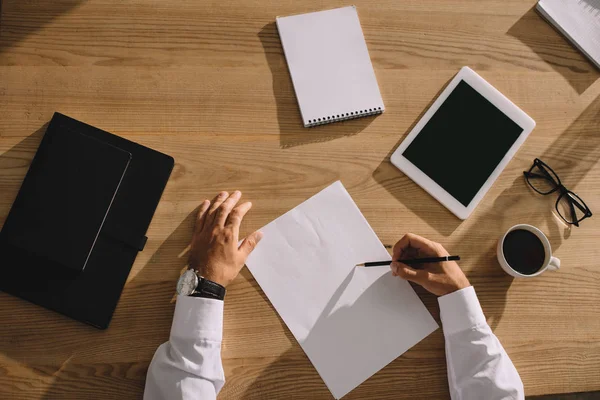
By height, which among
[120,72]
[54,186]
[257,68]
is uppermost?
[257,68]

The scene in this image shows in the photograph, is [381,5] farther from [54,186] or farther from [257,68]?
[54,186]

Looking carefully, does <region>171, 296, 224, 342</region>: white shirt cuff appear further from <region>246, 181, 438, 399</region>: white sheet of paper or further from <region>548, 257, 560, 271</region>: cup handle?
<region>548, 257, 560, 271</region>: cup handle

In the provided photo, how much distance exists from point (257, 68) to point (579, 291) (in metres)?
0.86

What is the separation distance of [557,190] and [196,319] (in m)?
0.83

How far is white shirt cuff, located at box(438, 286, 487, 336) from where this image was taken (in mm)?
900

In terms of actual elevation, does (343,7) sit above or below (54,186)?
above

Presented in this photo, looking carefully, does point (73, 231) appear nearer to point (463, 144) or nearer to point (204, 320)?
point (204, 320)

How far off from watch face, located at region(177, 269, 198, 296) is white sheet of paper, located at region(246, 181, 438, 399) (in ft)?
0.37

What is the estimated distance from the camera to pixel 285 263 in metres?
0.92

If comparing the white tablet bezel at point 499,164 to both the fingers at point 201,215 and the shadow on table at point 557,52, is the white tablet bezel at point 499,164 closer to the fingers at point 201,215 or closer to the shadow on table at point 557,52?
the shadow on table at point 557,52

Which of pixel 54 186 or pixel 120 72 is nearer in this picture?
pixel 54 186

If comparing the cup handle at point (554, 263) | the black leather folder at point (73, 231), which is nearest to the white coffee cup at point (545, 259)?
the cup handle at point (554, 263)

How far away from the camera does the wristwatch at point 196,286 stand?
0.87m

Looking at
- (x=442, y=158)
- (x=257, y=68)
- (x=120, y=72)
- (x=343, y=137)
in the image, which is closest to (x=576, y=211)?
(x=442, y=158)
